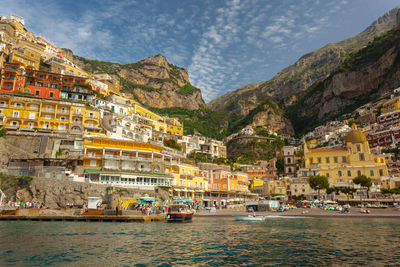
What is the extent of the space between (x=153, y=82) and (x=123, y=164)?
11826cm

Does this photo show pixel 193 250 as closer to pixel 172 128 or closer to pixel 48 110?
pixel 48 110

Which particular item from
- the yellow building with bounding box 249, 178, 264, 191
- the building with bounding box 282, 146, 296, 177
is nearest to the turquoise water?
the yellow building with bounding box 249, 178, 264, 191

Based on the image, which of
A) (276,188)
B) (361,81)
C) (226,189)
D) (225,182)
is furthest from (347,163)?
(361,81)

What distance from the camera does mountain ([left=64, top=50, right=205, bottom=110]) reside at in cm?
14450

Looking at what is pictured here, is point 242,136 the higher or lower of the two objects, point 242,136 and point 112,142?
the higher

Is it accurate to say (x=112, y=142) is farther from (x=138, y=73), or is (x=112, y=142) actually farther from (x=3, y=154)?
(x=138, y=73)

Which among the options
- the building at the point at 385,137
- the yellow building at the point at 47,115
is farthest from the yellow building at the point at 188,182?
the building at the point at 385,137

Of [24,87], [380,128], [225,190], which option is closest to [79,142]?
[24,87]

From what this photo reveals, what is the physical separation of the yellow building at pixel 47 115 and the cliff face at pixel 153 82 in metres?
77.7

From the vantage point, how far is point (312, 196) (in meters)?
70.2

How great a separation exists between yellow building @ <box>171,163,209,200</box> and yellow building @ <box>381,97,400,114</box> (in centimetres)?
7783

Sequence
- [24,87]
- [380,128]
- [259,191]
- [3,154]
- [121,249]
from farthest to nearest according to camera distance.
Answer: [380,128] < [259,191] < [24,87] < [3,154] < [121,249]

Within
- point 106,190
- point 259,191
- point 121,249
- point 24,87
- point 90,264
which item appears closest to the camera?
point 90,264

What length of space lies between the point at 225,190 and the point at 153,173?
2658 centimetres
